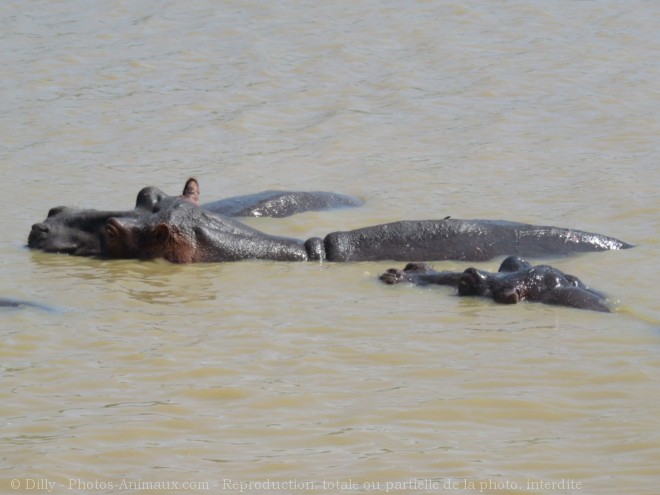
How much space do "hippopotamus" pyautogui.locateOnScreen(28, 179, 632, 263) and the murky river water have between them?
0.42 ft

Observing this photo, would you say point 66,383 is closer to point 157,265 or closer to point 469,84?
point 157,265

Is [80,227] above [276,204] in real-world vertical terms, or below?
below

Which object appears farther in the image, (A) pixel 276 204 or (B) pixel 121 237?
(A) pixel 276 204

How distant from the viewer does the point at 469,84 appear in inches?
548

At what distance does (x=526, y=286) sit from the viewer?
6.98m

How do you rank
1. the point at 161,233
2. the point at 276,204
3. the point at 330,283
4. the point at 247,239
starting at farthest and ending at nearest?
the point at 276,204, the point at 247,239, the point at 161,233, the point at 330,283

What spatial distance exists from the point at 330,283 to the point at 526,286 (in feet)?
3.74

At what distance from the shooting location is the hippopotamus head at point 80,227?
7902mm

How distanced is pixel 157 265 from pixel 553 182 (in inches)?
145

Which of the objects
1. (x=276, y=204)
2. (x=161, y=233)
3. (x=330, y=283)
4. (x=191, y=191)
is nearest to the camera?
(x=330, y=283)

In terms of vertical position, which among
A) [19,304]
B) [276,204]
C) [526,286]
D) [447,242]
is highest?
[276,204]

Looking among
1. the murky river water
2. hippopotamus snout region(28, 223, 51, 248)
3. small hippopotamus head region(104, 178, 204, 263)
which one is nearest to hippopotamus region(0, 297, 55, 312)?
the murky river water

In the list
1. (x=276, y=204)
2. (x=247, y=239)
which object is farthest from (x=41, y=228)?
(x=276, y=204)

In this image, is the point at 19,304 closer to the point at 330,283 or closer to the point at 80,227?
the point at 80,227
